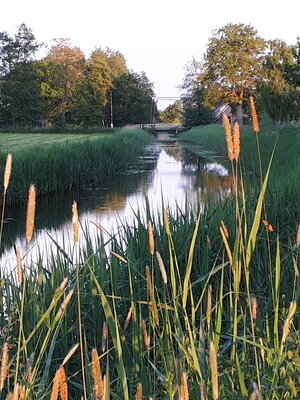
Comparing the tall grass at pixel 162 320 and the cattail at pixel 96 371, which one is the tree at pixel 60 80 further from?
the cattail at pixel 96 371

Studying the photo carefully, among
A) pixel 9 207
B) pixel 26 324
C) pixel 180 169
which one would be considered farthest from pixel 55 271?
pixel 180 169

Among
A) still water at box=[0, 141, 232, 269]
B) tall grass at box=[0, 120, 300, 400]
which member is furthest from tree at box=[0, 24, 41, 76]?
tall grass at box=[0, 120, 300, 400]

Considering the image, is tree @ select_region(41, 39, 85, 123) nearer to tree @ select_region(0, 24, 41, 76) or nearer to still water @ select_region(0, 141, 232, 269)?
tree @ select_region(0, 24, 41, 76)

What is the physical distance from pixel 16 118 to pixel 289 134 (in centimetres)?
4113

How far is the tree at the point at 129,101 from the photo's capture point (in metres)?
56.5

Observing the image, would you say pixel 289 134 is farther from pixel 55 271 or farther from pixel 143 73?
pixel 143 73

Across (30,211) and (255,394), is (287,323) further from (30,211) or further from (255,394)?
(30,211)

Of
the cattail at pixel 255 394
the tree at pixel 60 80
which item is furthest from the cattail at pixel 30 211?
the tree at pixel 60 80

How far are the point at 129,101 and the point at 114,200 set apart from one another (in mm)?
48202

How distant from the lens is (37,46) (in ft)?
170

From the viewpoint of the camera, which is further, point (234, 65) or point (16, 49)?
point (16, 49)

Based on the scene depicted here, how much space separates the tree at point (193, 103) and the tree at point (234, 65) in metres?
8.51

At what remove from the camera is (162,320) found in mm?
2412

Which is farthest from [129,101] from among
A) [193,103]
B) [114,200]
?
[114,200]
